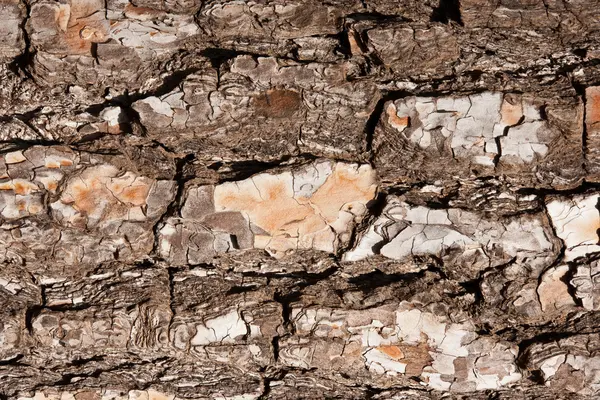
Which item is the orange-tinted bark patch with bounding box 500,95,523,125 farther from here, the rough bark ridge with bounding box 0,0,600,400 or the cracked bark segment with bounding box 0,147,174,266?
the cracked bark segment with bounding box 0,147,174,266

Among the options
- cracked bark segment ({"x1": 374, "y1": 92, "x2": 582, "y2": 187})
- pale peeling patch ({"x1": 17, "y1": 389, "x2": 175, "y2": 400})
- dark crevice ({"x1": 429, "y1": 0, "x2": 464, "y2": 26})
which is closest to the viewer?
cracked bark segment ({"x1": 374, "y1": 92, "x2": 582, "y2": 187})

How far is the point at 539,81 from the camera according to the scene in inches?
81.3

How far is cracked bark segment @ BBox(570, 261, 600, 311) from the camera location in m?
1.99

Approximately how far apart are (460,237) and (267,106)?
0.71 m

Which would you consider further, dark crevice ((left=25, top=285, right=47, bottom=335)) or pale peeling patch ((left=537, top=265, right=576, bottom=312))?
dark crevice ((left=25, top=285, right=47, bottom=335))

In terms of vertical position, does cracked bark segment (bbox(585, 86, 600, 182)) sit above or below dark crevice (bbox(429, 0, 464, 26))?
below

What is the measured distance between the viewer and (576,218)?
78.5 inches

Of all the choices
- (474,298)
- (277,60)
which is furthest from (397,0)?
(474,298)

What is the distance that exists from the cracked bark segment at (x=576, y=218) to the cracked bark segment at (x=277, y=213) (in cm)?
55

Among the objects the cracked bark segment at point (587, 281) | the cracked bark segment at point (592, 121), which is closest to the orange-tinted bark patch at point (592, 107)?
the cracked bark segment at point (592, 121)

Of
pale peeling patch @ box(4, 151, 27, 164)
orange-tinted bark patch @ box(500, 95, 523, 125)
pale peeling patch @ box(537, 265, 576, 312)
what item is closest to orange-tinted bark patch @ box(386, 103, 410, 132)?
orange-tinted bark patch @ box(500, 95, 523, 125)

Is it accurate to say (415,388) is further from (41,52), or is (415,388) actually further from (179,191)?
(41,52)

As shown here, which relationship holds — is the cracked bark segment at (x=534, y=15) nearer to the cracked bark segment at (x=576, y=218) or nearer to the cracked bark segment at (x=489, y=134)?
the cracked bark segment at (x=489, y=134)

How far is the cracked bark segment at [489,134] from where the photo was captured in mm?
1980
